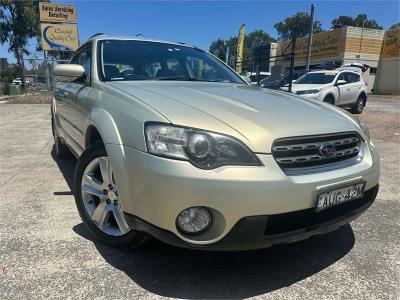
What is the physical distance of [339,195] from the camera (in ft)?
7.88

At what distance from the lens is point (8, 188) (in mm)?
4297

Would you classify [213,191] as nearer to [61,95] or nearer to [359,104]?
[61,95]

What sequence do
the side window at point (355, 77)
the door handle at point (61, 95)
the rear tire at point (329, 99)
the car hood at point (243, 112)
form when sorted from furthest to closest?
the side window at point (355, 77) → the rear tire at point (329, 99) → the door handle at point (61, 95) → the car hood at point (243, 112)

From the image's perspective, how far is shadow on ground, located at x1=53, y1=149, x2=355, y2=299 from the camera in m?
2.40

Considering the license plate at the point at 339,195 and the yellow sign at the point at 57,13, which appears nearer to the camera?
the license plate at the point at 339,195

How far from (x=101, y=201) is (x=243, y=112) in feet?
3.96

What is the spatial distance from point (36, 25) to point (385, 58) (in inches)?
1108

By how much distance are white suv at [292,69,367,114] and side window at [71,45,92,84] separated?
8.23 meters

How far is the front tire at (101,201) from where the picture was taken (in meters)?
2.65

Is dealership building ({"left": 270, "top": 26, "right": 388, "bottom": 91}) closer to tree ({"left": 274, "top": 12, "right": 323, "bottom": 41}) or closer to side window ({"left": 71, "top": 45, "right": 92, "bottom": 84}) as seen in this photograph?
side window ({"left": 71, "top": 45, "right": 92, "bottom": 84})

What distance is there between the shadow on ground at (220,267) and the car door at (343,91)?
10.5m

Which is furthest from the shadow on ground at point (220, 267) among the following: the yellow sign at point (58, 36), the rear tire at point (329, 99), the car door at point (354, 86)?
the yellow sign at point (58, 36)

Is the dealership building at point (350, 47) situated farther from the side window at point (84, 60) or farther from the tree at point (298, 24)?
the tree at point (298, 24)

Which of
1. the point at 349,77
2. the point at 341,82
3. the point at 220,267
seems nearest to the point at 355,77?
the point at 349,77
